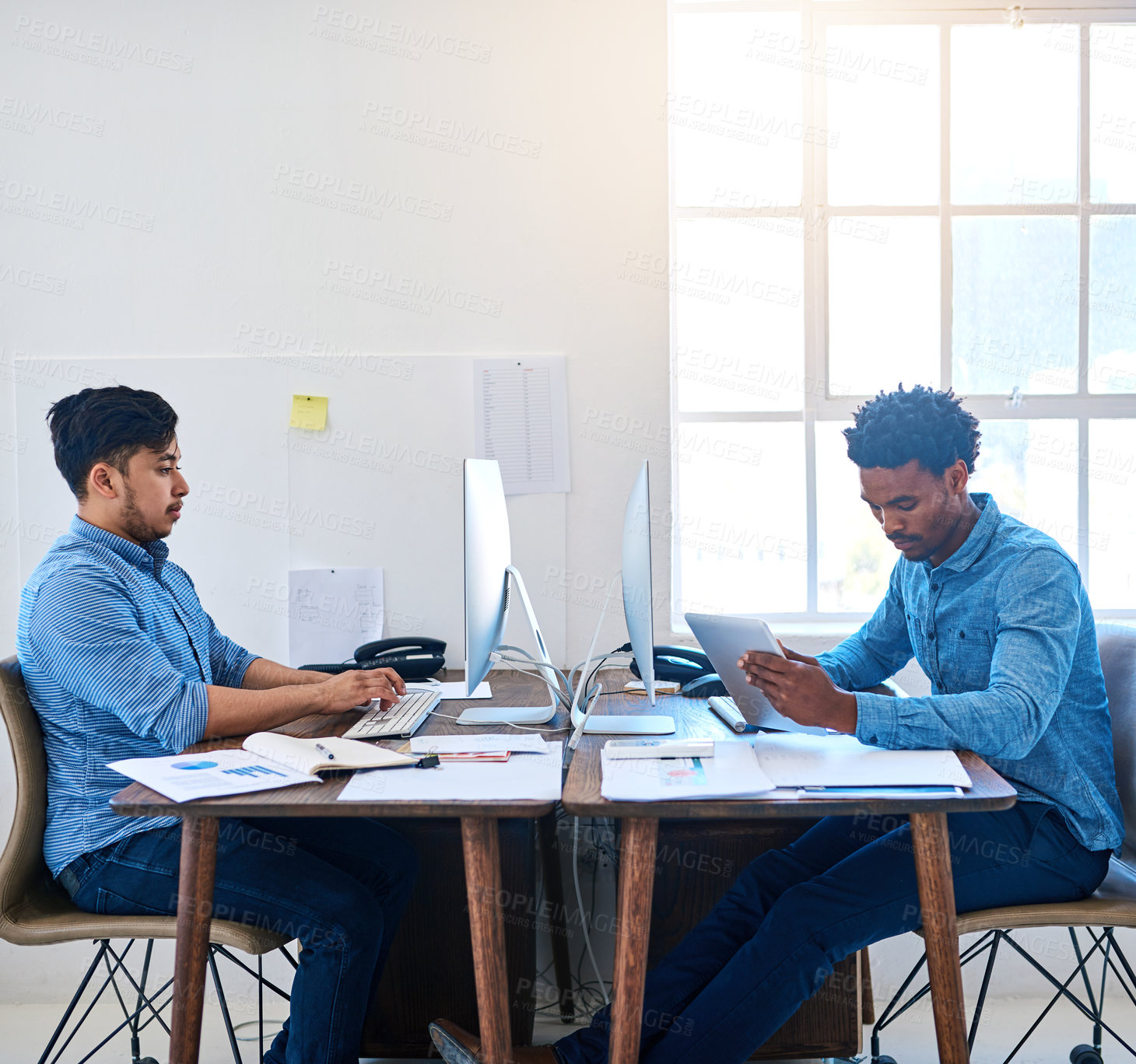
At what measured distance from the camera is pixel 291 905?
1.68 metres

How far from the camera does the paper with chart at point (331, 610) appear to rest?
2.68 meters

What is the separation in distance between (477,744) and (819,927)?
64cm

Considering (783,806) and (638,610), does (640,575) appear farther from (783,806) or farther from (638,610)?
(783,806)

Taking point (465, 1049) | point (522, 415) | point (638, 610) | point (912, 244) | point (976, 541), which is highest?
point (912, 244)

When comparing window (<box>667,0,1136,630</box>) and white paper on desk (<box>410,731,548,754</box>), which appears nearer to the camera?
white paper on desk (<box>410,731,548,754</box>)

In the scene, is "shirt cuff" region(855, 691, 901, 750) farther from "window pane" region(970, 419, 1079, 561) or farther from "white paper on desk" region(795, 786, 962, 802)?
"window pane" region(970, 419, 1079, 561)

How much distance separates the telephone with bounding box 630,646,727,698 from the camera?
2.23 metres

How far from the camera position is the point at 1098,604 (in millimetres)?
2811

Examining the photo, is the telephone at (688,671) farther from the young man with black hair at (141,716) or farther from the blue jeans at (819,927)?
the young man with black hair at (141,716)

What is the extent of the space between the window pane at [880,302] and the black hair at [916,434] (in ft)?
2.99

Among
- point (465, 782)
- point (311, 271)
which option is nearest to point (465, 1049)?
point (465, 782)

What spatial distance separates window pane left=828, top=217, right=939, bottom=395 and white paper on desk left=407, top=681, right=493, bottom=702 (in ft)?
4.27

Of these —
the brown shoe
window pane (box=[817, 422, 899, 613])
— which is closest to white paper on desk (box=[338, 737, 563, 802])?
the brown shoe

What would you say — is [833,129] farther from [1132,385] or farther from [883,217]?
[1132,385]
